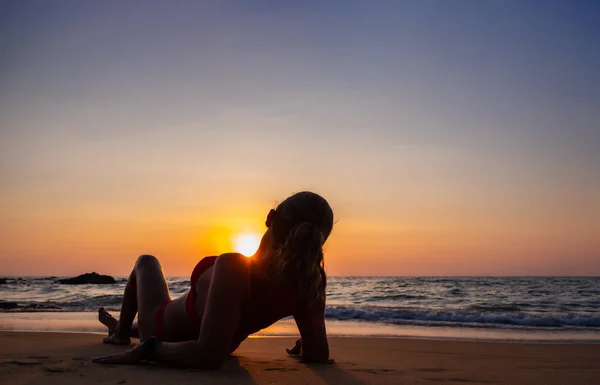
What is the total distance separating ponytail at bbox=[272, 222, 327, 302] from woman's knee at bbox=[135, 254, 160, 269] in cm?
138

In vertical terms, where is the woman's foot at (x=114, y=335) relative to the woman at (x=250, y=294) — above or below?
below

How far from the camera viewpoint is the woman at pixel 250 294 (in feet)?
9.46

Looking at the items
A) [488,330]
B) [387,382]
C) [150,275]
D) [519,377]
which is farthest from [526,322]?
[150,275]

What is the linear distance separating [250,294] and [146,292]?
1032mm

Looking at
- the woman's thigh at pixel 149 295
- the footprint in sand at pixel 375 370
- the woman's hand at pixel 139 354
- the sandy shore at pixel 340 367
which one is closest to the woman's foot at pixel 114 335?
the sandy shore at pixel 340 367

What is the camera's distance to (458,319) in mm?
10961

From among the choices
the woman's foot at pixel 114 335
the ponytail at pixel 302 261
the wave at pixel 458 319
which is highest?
the ponytail at pixel 302 261

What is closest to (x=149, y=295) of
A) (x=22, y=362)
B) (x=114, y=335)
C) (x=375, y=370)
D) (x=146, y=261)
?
(x=146, y=261)

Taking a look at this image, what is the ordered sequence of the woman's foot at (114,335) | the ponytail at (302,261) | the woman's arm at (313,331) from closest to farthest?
the ponytail at (302,261)
the woman's arm at (313,331)
the woman's foot at (114,335)

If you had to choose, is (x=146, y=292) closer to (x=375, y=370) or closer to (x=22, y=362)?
(x=22, y=362)

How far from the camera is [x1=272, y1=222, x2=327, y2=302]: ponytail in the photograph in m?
2.81

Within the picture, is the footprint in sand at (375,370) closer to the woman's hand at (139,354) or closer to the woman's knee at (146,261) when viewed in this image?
the woman's hand at (139,354)

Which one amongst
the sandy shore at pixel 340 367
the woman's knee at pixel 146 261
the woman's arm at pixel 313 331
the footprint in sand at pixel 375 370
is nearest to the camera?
the sandy shore at pixel 340 367

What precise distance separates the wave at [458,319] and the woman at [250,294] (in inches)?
280
